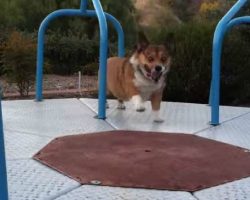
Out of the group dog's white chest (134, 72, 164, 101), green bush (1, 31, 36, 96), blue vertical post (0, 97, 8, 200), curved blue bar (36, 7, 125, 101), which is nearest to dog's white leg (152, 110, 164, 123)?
dog's white chest (134, 72, 164, 101)

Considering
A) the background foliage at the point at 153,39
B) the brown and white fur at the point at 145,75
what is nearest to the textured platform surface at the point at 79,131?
the brown and white fur at the point at 145,75

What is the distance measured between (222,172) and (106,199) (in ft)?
2.96

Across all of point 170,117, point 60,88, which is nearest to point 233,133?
point 170,117

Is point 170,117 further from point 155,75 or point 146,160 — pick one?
point 146,160

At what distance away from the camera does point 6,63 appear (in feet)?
32.4

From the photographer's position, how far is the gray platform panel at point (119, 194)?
9.56 feet

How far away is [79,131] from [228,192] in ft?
5.99

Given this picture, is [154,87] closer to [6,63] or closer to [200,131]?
[200,131]

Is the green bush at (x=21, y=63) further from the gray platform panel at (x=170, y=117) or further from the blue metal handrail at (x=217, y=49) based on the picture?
the blue metal handrail at (x=217, y=49)

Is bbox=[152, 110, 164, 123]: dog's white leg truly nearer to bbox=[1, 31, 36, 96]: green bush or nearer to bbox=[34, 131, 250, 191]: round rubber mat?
bbox=[34, 131, 250, 191]: round rubber mat

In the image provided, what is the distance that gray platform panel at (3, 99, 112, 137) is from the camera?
4641 millimetres

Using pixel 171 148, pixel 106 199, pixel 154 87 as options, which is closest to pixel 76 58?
pixel 154 87

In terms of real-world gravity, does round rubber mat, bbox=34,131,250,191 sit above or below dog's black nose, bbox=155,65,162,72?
below

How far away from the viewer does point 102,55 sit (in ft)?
16.2
